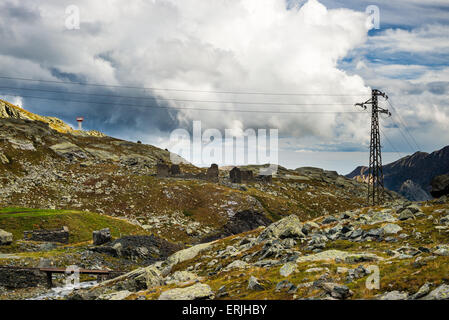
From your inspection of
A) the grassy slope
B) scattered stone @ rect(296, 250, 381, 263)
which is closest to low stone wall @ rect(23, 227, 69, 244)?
the grassy slope

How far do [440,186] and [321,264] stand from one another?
85.8 feet

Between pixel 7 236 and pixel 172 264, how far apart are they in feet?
79.6

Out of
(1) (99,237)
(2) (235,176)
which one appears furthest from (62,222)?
(2) (235,176)

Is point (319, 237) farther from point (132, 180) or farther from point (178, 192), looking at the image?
point (132, 180)

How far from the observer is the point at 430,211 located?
26578mm

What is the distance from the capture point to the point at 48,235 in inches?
1732

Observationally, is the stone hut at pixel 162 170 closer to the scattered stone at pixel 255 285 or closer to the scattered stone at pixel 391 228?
the scattered stone at pixel 391 228

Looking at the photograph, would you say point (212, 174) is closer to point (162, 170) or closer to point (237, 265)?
point (162, 170)

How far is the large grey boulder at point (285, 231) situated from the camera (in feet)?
86.7

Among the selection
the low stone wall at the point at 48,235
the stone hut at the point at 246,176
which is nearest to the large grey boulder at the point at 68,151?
the stone hut at the point at 246,176

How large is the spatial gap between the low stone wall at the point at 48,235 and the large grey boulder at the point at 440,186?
46412mm

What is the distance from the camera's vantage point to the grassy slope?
150ft

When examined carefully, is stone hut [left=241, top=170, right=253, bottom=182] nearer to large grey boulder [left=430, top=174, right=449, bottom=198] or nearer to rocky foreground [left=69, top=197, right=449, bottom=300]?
large grey boulder [left=430, top=174, right=449, bottom=198]

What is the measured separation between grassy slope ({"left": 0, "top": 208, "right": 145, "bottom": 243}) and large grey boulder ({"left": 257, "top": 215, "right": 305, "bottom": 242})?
29417 mm
